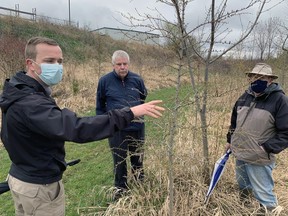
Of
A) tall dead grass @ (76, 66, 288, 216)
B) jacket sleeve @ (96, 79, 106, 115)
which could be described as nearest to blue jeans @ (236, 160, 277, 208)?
tall dead grass @ (76, 66, 288, 216)

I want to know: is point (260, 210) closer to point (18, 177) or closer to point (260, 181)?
point (260, 181)

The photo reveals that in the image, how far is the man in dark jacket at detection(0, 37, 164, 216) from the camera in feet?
5.96

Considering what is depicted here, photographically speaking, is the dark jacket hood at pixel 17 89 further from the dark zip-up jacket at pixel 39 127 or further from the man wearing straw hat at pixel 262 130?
the man wearing straw hat at pixel 262 130

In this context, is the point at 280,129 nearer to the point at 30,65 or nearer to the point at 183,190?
the point at 183,190

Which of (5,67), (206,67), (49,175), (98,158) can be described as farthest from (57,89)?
(49,175)

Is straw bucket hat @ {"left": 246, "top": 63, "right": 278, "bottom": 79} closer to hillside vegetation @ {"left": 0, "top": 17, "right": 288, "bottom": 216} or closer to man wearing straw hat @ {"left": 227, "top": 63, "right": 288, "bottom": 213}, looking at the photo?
man wearing straw hat @ {"left": 227, "top": 63, "right": 288, "bottom": 213}

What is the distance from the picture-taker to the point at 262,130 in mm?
2996

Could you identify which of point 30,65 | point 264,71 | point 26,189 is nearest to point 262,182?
point 264,71

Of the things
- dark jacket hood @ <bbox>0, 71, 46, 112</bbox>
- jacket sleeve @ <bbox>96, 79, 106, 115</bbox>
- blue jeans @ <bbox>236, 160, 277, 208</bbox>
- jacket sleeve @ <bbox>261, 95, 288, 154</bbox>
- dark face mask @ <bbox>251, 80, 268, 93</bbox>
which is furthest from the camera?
jacket sleeve @ <bbox>96, 79, 106, 115</bbox>

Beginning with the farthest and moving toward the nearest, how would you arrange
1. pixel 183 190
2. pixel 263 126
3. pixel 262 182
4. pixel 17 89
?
pixel 183 190 < pixel 262 182 < pixel 263 126 < pixel 17 89

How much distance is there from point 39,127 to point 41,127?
17 millimetres

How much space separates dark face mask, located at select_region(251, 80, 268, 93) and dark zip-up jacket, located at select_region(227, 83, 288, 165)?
0.16ft

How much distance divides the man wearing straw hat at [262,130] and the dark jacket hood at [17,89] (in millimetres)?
2162

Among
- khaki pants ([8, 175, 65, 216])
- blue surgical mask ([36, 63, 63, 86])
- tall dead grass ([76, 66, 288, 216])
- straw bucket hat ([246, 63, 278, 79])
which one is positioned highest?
straw bucket hat ([246, 63, 278, 79])
